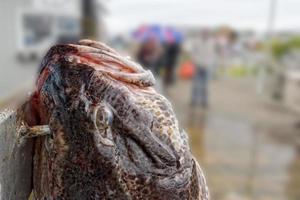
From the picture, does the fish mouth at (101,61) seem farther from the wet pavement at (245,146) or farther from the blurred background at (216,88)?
the wet pavement at (245,146)

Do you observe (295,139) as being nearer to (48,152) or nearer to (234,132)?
(234,132)

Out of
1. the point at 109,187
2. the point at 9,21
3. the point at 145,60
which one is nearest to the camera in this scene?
the point at 109,187

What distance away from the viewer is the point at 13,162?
188cm

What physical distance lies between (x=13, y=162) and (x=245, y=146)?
11056 mm

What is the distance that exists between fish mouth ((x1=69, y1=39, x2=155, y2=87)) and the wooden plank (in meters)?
0.29

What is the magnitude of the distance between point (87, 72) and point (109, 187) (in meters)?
0.33

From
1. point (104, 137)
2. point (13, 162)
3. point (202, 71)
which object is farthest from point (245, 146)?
point (104, 137)

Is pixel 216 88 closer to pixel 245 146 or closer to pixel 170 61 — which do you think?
pixel 170 61

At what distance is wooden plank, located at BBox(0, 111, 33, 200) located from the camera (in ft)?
6.01

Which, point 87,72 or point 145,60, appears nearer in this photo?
point 87,72

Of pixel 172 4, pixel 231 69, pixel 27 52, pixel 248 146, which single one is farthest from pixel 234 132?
pixel 172 4

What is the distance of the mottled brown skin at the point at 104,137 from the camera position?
67.4 inches

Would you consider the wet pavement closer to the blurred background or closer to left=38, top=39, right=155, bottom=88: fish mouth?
the blurred background

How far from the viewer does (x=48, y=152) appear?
1.78 metres
